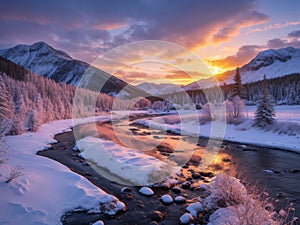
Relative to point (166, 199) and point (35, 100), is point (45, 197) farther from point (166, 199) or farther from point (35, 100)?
point (35, 100)

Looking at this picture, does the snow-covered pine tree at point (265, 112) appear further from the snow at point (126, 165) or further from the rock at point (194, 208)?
the rock at point (194, 208)

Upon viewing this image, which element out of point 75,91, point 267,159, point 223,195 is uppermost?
point 75,91

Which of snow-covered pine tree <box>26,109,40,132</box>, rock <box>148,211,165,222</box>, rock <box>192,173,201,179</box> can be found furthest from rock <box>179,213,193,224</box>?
snow-covered pine tree <box>26,109,40,132</box>

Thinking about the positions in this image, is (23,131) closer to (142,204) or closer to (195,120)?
(142,204)

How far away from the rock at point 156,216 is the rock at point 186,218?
939mm

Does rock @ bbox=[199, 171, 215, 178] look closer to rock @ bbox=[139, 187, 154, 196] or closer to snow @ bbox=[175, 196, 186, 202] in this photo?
snow @ bbox=[175, 196, 186, 202]

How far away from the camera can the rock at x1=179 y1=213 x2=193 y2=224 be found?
27.6 feet

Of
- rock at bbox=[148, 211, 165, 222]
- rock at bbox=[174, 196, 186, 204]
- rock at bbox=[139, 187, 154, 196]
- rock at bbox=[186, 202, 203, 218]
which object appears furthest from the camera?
rock at bbox=[139, 187, 154, 196]

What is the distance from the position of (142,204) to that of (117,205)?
1.36m

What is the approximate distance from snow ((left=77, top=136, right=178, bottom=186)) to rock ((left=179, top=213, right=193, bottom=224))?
4.57 meters

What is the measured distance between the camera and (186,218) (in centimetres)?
852

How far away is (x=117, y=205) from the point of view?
9766mm

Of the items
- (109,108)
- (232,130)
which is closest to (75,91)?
(109,108)

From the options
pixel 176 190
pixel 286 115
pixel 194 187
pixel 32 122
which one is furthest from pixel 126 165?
pixel 286 115
